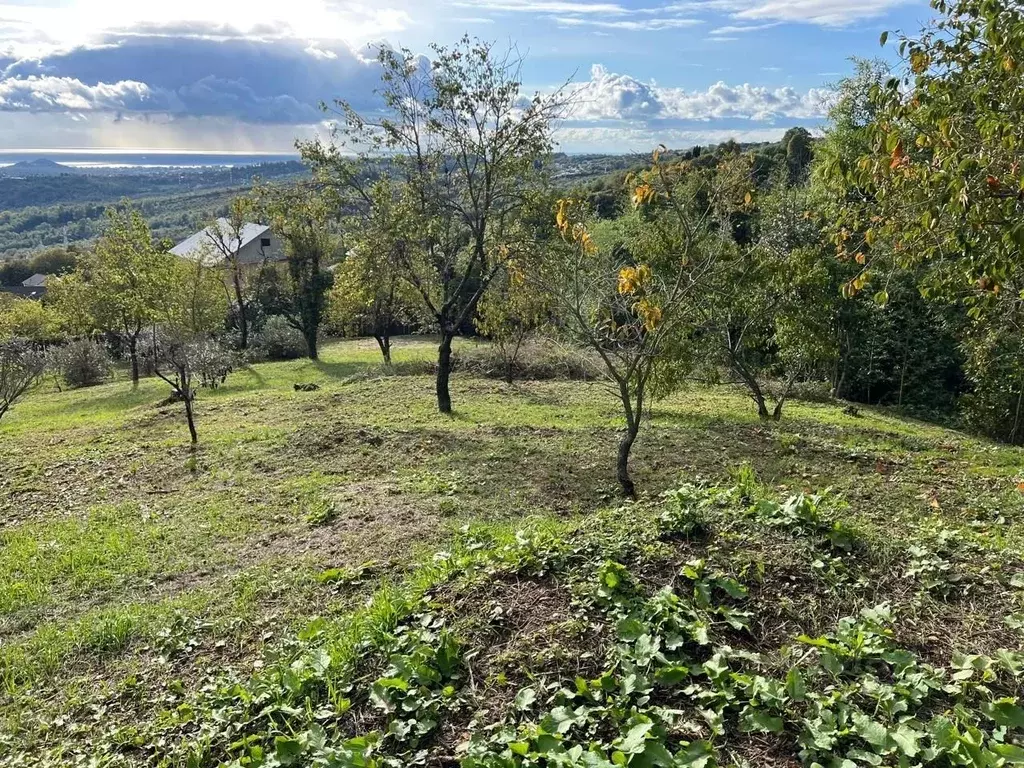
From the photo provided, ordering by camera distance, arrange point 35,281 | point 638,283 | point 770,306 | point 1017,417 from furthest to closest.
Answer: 1. point 35,281
2. point 1017,417
3. point 770,306
4. point 638,283

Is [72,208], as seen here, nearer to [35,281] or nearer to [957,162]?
[35,281]

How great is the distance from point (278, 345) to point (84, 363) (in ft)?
28.1

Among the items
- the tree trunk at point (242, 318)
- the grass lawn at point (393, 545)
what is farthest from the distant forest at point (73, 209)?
the grass lawn at point (393, 545)

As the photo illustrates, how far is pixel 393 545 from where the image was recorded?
6.56 m

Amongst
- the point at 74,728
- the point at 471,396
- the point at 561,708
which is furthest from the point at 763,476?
the point at 471,396

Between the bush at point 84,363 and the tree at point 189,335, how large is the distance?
5.59m

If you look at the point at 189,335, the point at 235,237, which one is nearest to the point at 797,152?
the point at 235,237

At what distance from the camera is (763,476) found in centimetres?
938

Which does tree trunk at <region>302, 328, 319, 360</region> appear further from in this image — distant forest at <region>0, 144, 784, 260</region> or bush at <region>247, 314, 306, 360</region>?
distant forest at <region>0, 144, 784, 260</region>

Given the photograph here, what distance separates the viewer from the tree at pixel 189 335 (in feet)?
42.0

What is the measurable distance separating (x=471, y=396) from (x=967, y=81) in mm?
13756

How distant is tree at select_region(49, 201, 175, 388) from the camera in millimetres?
23750

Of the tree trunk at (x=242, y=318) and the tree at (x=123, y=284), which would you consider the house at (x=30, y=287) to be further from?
the tree at (x=123, y=284)

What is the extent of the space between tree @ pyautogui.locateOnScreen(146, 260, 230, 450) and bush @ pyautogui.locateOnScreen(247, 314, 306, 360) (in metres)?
2.87
